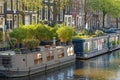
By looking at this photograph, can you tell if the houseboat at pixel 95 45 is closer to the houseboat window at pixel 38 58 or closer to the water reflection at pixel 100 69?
the water reflection at pixel 100 69

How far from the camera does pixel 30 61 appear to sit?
30.2m

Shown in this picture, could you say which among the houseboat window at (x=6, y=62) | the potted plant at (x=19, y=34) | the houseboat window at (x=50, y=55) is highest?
the potted plant at (x=19, y=34)

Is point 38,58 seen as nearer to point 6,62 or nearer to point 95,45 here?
point 6,62

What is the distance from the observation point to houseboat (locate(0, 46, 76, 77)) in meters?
28.5

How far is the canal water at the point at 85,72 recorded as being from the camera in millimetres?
29548

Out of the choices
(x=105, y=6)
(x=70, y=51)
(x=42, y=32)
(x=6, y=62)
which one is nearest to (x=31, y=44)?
(x=6, y=62)

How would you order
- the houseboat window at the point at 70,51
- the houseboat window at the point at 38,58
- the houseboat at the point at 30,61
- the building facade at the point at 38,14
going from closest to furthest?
the houseboat at the point at 30,61 → the houseboat window at the point at 38,58 → the houseboat window at the point at 70,51 → the building facade at the point at 38,14

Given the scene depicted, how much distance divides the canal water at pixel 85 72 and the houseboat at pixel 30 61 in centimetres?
54

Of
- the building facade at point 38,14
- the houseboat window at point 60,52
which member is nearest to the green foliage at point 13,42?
the houseboat window at point 60,52

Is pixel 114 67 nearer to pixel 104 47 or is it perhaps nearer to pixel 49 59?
pixel 49 59

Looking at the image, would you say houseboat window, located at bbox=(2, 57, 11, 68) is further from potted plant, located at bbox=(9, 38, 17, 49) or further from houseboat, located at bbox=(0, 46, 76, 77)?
potted plant, located at bbox=(9, 38, 17, 49)

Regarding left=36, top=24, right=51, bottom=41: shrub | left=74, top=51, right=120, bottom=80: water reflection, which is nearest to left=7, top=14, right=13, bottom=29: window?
left=36, top=24, right=51, bottom=41: shrub

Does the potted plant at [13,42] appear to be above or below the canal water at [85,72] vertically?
above

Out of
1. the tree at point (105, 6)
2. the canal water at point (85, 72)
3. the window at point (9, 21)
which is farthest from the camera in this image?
the tree at point (105, 6)
